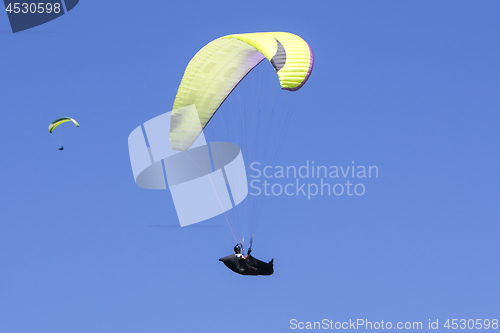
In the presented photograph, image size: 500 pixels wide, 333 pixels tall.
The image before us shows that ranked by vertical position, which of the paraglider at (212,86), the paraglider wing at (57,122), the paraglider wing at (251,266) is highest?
the paraglider wing at (57,122)

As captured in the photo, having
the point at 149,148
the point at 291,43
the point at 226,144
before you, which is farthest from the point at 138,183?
the point at 291,43

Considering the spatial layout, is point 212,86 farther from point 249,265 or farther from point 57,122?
point 57,122

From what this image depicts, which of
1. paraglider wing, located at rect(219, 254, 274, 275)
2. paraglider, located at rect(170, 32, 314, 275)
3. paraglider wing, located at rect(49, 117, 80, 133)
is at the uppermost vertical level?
paraglider wing, located at rect(49, 117, 80, 133)

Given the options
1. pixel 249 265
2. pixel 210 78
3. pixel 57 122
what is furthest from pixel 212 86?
pixel 57 122

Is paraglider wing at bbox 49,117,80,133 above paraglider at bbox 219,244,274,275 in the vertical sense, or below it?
above

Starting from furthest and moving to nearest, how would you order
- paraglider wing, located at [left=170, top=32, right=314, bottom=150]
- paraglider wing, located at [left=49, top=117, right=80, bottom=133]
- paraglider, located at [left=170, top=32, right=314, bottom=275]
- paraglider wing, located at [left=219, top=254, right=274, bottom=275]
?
paraglider wing, located at [left=49, top=117, right=80, bottom=133]
paraglider wing, located at [left=170, top=32, right=314, bottom=150]
paraglider, located at [left=170, top=32, right=314, bottom=275]
paraglider wing, located at [left=219, top=254, right=274, bottom=275]

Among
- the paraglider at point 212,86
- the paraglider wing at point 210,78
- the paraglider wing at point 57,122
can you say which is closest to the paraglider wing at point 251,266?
the paraglider at point 212,86

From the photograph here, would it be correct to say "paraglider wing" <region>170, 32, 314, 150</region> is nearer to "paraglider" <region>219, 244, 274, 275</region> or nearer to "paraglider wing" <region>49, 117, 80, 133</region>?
"paraglider" <region>219, 244, 274, 275</region>

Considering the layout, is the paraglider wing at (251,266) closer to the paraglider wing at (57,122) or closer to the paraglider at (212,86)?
the paraglider at (212,86)

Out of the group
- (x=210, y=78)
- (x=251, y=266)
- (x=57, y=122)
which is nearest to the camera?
(x=251, y=266)

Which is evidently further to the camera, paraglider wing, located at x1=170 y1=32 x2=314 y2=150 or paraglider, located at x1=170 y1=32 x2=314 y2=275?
paraglider wing, located at x1=170 y1=32 x2=314 y2=150

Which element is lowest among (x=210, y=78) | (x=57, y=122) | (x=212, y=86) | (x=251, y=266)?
(x=251, y=266)

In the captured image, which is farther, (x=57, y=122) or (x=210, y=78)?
(x=57, y=122)

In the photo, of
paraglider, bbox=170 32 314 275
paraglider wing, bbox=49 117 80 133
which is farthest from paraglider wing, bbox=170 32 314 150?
paraglider wing, bbox=49 117 80 133
